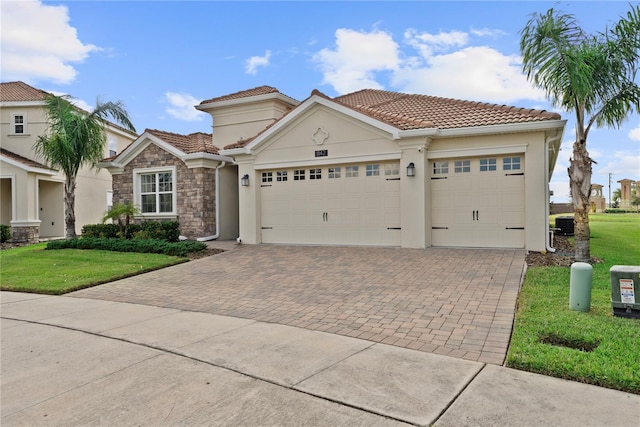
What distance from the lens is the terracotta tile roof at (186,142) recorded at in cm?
1680

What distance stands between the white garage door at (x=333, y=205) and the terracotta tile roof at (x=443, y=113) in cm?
149

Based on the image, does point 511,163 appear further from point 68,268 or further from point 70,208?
point 70,208

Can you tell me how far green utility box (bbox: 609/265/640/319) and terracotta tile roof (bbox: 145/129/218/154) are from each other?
14.0 m

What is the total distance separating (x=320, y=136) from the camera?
1390cm

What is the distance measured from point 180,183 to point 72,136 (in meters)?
4.24

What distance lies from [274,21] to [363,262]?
7811 millimetres

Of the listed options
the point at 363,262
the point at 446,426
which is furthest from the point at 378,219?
the point at 446,426

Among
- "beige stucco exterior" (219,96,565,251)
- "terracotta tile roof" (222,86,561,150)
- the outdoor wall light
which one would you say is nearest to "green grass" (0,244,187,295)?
"beige stucco exterior" (219,96,565,251)

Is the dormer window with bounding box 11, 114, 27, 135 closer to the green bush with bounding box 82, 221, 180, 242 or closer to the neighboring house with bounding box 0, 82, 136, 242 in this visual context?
the neighboring house with bounding box 0, 82, 136, 242

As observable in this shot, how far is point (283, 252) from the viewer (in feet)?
42.5

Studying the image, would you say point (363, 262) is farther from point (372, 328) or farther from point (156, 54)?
point (156, 54)

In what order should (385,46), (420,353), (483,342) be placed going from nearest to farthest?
(420,353), (483,342), (385,46)

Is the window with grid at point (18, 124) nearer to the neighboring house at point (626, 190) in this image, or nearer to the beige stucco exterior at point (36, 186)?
the beige stucco exterior at point (36, 186)

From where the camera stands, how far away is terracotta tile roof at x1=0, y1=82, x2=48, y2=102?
22391 millimetres
